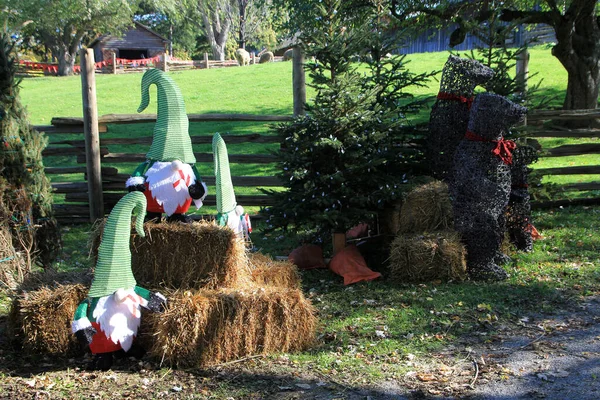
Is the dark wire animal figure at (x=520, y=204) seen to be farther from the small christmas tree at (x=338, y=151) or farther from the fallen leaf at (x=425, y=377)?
the fallen leaf at (x=425, y=377)

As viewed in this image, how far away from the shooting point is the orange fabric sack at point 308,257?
7.21m

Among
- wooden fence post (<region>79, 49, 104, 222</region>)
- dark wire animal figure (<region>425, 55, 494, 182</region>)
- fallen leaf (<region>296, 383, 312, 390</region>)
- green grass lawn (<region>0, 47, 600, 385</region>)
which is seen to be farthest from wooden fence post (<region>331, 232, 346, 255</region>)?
wooden fence post (<region>79, 49, 104, 222</region>)

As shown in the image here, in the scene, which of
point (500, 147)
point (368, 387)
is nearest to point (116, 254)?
point (368, 387)

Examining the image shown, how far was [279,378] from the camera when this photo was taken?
432 centimetres

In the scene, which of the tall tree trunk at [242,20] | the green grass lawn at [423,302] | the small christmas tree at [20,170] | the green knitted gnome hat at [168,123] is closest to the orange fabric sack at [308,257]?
the green grass lawn at [423,302]

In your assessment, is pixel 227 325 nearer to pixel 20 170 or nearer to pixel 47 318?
pixel 47 318

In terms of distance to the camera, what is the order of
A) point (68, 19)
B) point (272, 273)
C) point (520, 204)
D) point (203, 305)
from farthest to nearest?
1. point (68, 19)
2. point (520, 204)
3. point (272, 273)
4. point (203, 305)

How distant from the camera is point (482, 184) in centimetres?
623

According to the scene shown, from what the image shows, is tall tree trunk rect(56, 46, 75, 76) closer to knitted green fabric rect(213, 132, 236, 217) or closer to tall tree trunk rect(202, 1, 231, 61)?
tall tree trunk rect(202, 1, 231, 61)

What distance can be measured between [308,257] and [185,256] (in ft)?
8.37

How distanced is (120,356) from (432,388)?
242cm

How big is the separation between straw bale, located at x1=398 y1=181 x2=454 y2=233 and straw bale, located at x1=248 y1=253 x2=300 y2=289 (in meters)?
1.71

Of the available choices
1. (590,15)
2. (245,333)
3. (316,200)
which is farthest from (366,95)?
(590,15)

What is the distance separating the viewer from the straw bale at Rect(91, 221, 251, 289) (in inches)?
194
